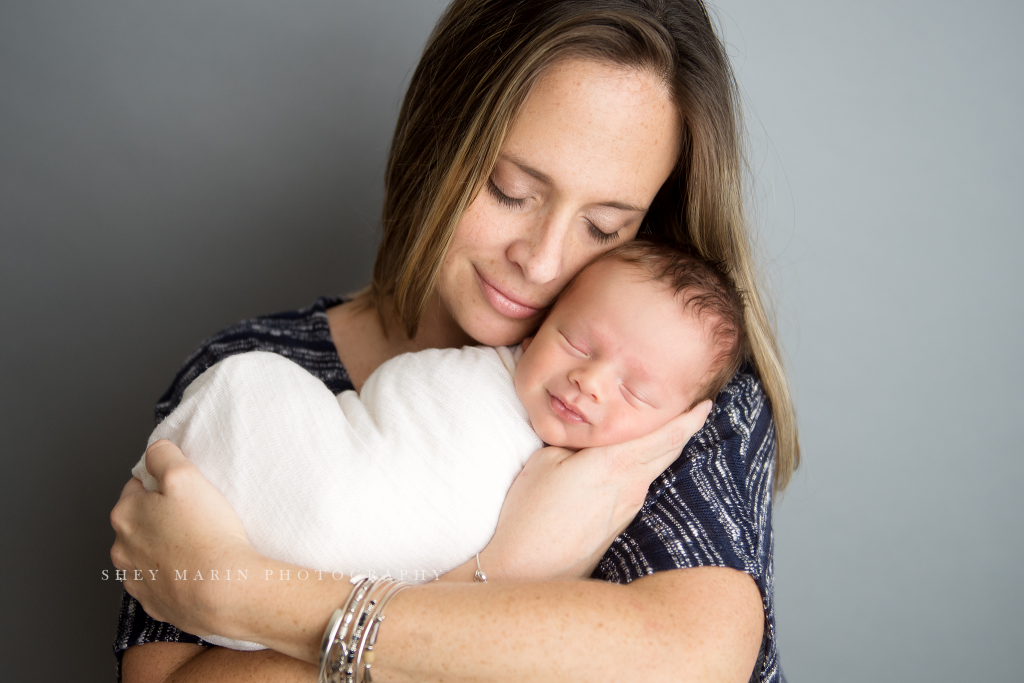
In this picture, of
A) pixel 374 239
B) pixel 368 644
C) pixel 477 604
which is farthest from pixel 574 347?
pixel 374 239

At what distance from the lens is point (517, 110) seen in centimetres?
136

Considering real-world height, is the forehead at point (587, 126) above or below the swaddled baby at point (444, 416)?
above

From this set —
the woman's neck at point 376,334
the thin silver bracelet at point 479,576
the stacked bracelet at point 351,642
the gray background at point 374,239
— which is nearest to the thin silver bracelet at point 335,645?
the stacked bracelet at point 351,642

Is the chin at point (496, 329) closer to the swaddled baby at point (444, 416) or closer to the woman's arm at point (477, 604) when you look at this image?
the swaddled baby at point (444, 416)

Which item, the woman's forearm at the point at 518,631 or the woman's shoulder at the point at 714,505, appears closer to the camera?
the woman's forearm at the point at 518,631

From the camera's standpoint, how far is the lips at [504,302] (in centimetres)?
151

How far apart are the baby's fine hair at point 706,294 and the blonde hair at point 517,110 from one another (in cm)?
7

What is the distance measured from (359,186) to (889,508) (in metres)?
1.99

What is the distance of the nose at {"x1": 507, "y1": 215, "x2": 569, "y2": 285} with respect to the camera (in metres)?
1.38

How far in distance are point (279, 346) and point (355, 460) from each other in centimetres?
63

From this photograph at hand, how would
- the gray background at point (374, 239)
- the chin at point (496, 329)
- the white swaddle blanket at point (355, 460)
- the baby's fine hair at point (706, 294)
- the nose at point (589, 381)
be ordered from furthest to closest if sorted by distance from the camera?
1. the gray background at point (374, 239)
2. the chin at point (496, 329)
3. the baby's fine hair at point (706, 294)
4. the nose at point (589, 381)
5. the white swaddle blanket at point (355, 460)

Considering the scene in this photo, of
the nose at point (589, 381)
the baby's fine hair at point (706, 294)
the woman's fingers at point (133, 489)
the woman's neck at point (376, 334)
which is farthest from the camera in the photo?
the woman's neck at point (376, 334)

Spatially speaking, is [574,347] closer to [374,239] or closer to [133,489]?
[133,489]

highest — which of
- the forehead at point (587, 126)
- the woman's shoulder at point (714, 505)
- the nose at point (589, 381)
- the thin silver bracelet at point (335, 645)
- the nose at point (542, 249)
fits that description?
the forehead at point (587, 126)
